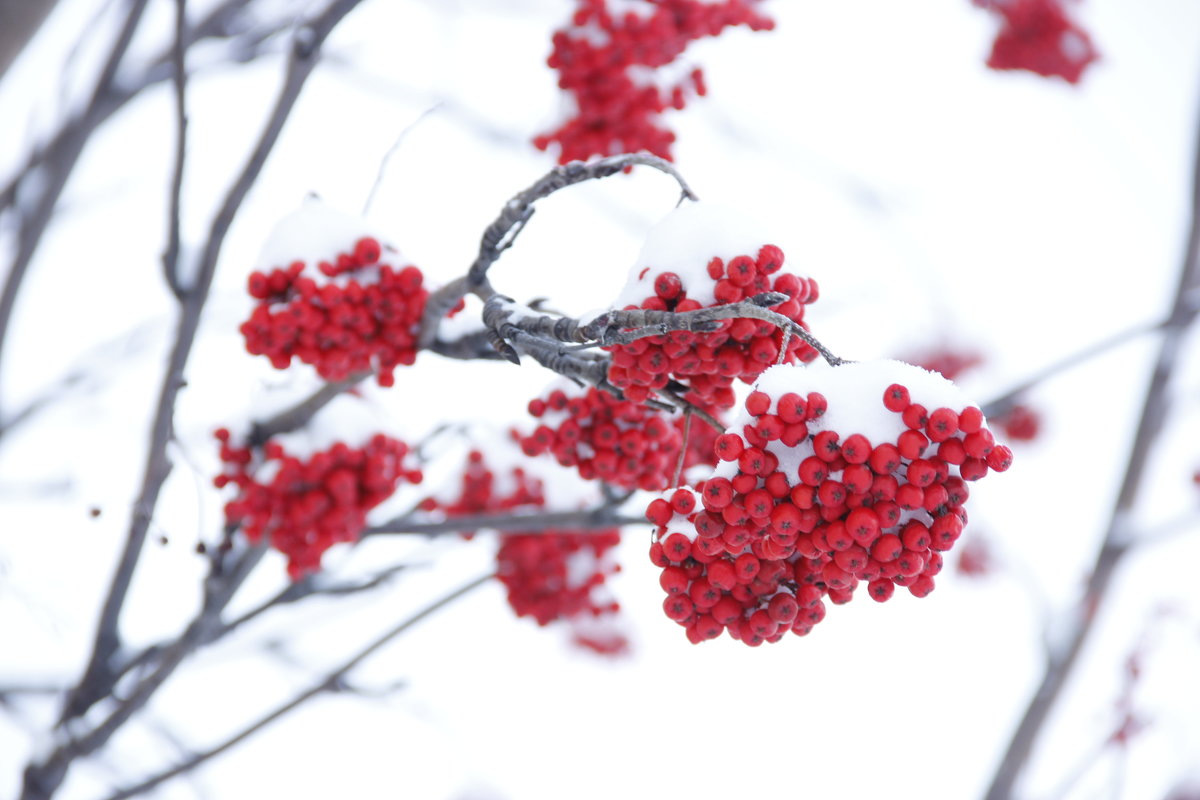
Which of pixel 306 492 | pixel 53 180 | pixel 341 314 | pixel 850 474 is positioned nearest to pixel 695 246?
pixel 850 474

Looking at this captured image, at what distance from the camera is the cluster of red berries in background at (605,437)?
84.0 inches

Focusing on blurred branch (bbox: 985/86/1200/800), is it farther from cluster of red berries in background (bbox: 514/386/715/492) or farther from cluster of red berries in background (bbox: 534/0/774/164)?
cluster of red berries in background (bbox: 514/386/715/492)

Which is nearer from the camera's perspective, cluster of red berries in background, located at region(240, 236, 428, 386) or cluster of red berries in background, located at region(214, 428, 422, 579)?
cluster of red berries in background, located at region(240, 236, 428, 386)

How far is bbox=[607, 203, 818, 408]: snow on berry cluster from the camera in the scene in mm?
1506

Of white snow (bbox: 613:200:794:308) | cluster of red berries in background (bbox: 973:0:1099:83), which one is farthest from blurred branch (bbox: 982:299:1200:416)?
cluster of red berries in background (bbox: 973:0:1099:83)

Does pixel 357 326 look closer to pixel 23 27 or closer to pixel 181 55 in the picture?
pixel 181 55

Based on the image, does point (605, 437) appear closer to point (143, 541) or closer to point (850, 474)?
point (850, 474)

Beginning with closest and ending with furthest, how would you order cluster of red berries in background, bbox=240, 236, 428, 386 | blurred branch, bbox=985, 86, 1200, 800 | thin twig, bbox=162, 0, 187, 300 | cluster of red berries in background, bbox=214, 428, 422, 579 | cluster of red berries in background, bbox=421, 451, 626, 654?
thin twig, bbox=162, 0, 187, 300 < cluster of red berries in background, bbox=240, 236, 428, 386 < cluster of red berries in background, bbox=214, 428, 422, 579 < cluster of red berries in background, bbox=421, 451, 626, 654 < blurred branch, bbox=985, 86, 1200, 800

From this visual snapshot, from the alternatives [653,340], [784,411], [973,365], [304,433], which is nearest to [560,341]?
[653,340]

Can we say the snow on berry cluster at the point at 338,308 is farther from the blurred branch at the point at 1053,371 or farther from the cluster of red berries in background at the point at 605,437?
the blurred branch at the point at 1053,371

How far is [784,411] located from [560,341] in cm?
49

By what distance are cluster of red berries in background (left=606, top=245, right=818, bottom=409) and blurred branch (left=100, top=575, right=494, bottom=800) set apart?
1402 mm

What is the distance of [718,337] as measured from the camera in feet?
5.02

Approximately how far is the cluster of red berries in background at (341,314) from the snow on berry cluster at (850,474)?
101 centimetres
